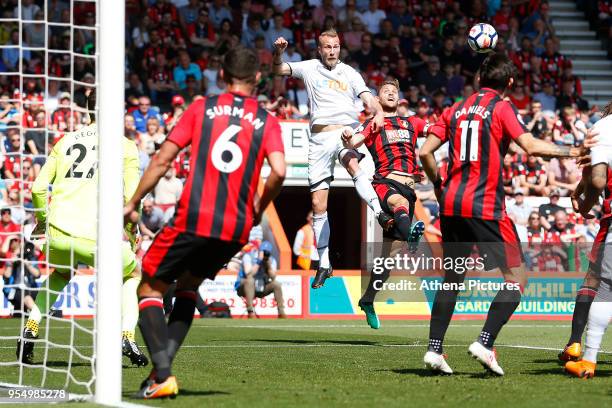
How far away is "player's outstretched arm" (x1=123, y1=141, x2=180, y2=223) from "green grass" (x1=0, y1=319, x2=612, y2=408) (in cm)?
129

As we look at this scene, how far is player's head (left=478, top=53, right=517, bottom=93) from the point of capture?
8961 millimetres

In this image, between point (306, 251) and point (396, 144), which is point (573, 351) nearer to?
point (396, 144)

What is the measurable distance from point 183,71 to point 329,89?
1174cm

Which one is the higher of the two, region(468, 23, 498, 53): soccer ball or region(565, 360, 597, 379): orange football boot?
region(468, 23, 498, 53): soccer ball

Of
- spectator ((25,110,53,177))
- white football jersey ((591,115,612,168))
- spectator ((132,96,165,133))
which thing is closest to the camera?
white football jersey ((591,115,612,168))

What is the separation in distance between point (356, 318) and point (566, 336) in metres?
6.02

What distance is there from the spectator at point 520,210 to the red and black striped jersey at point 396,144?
31.3 feet

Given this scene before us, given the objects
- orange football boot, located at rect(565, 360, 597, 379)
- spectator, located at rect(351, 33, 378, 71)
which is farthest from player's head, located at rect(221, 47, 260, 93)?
spectator, located at rect(351, 33, 378, 71)

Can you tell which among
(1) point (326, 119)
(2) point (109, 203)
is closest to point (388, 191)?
(1) point (326, 119)

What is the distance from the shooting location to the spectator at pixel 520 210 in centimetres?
2292

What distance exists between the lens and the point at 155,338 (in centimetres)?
727

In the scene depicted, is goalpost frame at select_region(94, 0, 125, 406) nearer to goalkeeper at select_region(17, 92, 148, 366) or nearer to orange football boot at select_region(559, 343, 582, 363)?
goalkeeper at select_region(17, 92, 148, 366)

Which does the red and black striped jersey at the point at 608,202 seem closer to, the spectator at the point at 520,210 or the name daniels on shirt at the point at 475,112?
the name daniels on shirt at the point at 475,112

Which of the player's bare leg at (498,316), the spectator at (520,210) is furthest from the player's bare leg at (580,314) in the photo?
the spectator at (520,210)
